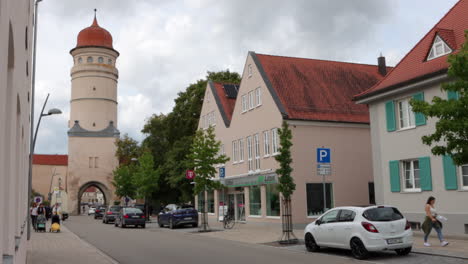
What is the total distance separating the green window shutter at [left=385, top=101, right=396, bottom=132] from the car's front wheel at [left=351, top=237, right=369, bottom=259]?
9.99 m

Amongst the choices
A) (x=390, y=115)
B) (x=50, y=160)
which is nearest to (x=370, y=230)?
(x=390, y=115)

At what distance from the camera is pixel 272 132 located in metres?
31.6

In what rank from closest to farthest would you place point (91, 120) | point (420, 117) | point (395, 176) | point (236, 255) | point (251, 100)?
point (236, 255) < point (420, 117) < point (395, 176) < point (251, 100) < point (91, 120)

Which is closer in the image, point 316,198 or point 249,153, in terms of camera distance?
point 316,198

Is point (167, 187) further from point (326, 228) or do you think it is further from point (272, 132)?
point (326, 228)

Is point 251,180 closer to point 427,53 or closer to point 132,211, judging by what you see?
point 132,211

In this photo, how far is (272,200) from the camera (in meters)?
31.1

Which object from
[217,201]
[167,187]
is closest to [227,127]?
[217,201]

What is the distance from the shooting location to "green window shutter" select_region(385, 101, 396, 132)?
907 inches

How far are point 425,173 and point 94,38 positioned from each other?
213 feet

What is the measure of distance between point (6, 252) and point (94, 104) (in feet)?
239

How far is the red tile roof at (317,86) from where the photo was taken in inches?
1230

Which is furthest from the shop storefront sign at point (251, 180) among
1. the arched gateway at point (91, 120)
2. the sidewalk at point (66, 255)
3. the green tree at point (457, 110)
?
the arched gateway at point (91, 120)

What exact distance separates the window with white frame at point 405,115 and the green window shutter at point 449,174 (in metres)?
2.59
